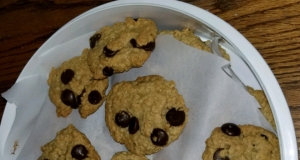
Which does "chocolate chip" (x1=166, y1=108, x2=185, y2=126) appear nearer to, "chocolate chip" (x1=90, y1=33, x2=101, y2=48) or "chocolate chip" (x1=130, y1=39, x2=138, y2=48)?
"chocolate chip" (x1=130, y1=39, x2=138, y2=48)

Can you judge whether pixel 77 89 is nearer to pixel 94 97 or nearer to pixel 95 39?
pixel 94 97

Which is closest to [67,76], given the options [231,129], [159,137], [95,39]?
[95,39]

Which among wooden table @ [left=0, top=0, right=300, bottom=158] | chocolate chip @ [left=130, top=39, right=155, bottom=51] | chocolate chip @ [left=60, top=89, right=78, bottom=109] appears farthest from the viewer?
chocolate chip @ [left=60, top=89, right=78, bottom=109]

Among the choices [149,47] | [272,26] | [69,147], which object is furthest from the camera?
[69,147]

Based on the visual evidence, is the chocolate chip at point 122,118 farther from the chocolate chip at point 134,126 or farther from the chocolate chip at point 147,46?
the chocolate chip at point 147,46

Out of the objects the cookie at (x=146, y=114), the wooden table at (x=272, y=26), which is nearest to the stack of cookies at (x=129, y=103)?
the cookie at (x=146, y=114)

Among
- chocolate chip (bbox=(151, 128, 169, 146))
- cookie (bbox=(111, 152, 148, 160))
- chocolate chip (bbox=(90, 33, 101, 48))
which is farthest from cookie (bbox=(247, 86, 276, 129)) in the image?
chocolate chip (bbox=(90, 33, 101, 48))

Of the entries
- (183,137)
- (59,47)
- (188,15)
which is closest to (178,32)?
(188,15)
